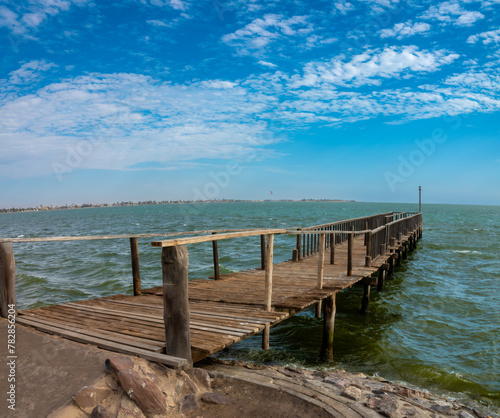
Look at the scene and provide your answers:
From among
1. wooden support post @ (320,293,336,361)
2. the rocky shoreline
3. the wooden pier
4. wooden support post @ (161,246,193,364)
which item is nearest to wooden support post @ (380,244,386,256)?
the wooden pier

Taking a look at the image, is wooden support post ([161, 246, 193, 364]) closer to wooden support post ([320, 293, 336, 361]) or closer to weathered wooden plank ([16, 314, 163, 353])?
weathered wooden plank ([16, 314, 163, 353])

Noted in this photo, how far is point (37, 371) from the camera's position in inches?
143

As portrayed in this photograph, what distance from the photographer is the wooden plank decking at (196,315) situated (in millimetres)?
4184

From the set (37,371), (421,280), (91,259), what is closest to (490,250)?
(421,280)

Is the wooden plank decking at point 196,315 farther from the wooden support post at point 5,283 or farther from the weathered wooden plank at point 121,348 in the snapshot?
the wooden support post at point 5,283

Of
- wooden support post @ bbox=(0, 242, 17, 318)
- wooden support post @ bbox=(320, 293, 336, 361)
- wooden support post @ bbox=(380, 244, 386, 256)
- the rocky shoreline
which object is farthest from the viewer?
wooden support post @ bbox=(380, 244, 386, 256)

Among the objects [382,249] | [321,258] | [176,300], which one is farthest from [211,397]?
[382,249]

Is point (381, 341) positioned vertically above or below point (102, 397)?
below

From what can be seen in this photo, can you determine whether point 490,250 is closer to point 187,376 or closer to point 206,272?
point 206,272

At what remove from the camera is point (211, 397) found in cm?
353

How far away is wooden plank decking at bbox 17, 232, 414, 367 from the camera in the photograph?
4184mm

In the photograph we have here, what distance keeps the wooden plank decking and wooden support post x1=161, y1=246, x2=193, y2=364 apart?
0.16m

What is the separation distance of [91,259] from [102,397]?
69.9 ft

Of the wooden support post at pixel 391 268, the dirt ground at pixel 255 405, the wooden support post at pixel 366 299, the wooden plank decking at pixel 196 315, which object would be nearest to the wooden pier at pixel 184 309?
the wooden plank decking at pixel 196 315
